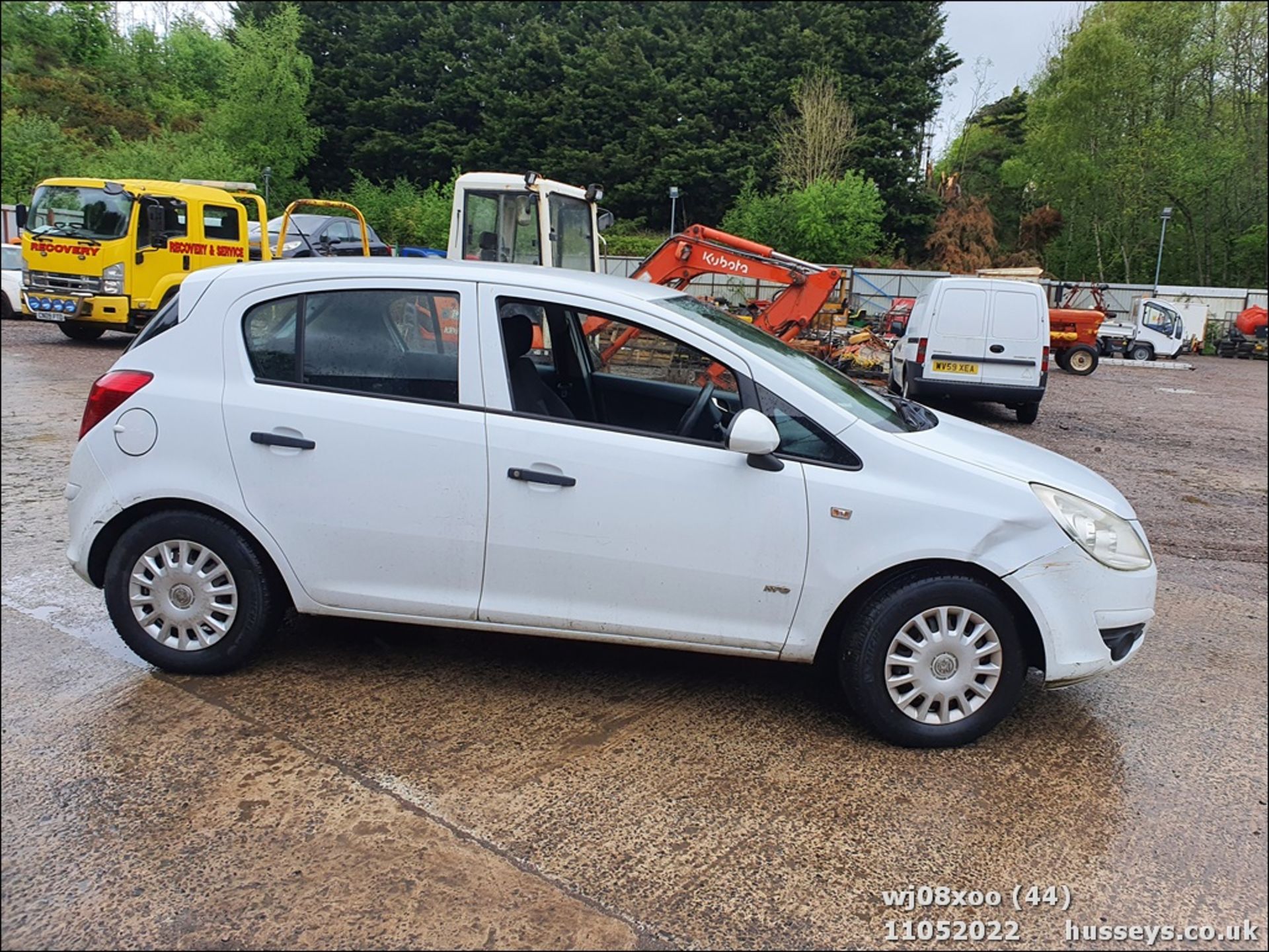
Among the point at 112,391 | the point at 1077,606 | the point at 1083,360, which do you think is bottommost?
the point at 1077,606

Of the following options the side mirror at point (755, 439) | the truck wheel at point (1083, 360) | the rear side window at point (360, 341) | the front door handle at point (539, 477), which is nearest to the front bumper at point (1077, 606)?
the side mirror at point (755, 439)

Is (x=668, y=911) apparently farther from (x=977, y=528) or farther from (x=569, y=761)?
(x=977, y=528)

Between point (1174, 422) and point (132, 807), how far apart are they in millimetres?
14790

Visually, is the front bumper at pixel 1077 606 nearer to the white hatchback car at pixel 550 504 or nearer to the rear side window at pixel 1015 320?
the white hatchback car at pixel 550 504

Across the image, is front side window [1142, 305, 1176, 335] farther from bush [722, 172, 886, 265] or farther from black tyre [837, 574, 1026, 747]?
black tyre [837, 574, 1026, 747]

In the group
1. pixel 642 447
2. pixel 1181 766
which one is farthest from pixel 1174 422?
pixel 642 447

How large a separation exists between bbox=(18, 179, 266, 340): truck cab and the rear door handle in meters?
13.3

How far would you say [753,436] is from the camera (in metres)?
3.39

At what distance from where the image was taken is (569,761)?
133 inches

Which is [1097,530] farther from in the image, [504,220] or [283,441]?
[504,220]

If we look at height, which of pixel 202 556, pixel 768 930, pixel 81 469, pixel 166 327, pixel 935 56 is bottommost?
pixel 768 930

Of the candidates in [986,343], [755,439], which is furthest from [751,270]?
[755,439]

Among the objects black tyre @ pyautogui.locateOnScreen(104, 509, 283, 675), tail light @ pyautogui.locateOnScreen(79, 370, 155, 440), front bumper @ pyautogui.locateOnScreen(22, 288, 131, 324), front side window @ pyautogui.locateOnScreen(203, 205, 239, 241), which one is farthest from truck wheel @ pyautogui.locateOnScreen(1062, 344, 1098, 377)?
tail light @ pyautogui.locateOnScreen(79, 370, 155, 440)

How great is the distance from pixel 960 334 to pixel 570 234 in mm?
5354
